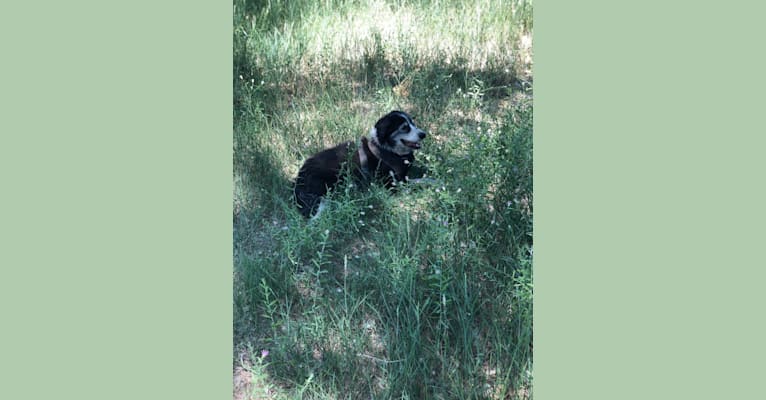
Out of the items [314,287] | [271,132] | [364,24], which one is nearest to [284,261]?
[314,287]

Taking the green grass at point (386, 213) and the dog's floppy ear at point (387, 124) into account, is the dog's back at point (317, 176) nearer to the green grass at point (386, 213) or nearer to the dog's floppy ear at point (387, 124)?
the green grass at point (386, 213)

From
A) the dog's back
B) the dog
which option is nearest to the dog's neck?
the dog

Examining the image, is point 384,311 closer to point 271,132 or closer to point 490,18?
point 271,132

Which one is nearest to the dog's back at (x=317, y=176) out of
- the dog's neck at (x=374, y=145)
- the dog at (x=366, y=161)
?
the dog at (x=366, y=161)

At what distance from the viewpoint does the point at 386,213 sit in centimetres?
404

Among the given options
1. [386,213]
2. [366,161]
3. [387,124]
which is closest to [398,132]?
[387,124]

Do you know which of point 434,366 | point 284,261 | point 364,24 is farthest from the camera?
point 364,24

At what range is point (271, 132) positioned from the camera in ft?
14.0

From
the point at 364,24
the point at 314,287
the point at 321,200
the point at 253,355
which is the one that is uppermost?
the point at 364,24

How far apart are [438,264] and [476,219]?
307 millimetres

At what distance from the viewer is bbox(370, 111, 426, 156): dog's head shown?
417cm

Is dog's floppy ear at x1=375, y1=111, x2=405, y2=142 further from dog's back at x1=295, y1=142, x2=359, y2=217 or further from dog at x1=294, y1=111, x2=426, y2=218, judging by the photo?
dog's back at x1=295, y1=142, x2=359, y2=217

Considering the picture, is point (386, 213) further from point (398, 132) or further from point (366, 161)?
point (398, 132)

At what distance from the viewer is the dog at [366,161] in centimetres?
411
